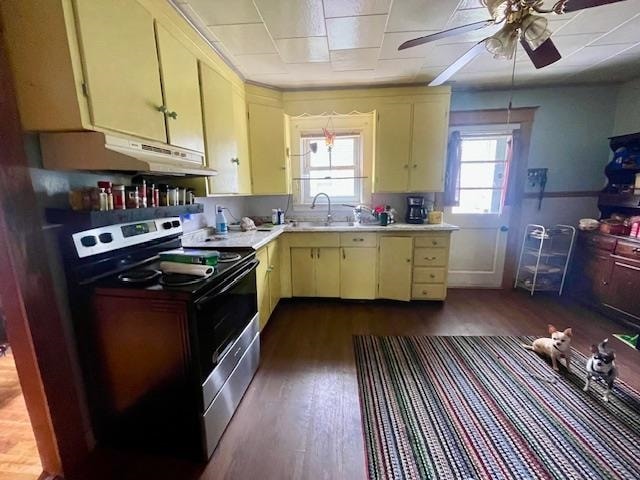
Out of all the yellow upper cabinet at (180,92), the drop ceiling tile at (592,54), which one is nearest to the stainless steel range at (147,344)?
the yellow upper cabinet at (180,92)

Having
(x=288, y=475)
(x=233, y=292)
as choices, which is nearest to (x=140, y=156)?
(x=233, y=292)

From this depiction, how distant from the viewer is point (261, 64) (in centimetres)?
247

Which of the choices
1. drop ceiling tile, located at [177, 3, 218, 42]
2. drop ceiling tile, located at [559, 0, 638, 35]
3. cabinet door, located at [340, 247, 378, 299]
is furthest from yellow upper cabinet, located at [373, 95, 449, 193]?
drop ceiling tile, located at [177, 3, 218, 42]

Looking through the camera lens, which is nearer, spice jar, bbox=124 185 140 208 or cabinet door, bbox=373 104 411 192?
spice jar, bbox=124 185 140 208

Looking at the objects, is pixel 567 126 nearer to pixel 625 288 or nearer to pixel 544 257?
pixel 544 257

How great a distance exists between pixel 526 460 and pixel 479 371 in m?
0.71

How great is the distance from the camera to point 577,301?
3.19 metres

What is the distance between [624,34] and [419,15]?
168cm

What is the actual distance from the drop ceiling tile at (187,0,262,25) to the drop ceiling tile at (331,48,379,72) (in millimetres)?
763

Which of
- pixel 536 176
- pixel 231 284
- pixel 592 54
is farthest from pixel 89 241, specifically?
pixel 536 176

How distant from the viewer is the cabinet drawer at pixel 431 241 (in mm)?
3014

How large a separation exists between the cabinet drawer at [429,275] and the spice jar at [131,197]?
2661mm

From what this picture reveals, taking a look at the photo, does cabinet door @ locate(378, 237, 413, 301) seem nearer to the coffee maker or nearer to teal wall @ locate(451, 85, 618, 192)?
the coffee maker

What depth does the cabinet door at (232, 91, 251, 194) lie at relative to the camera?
265cm
